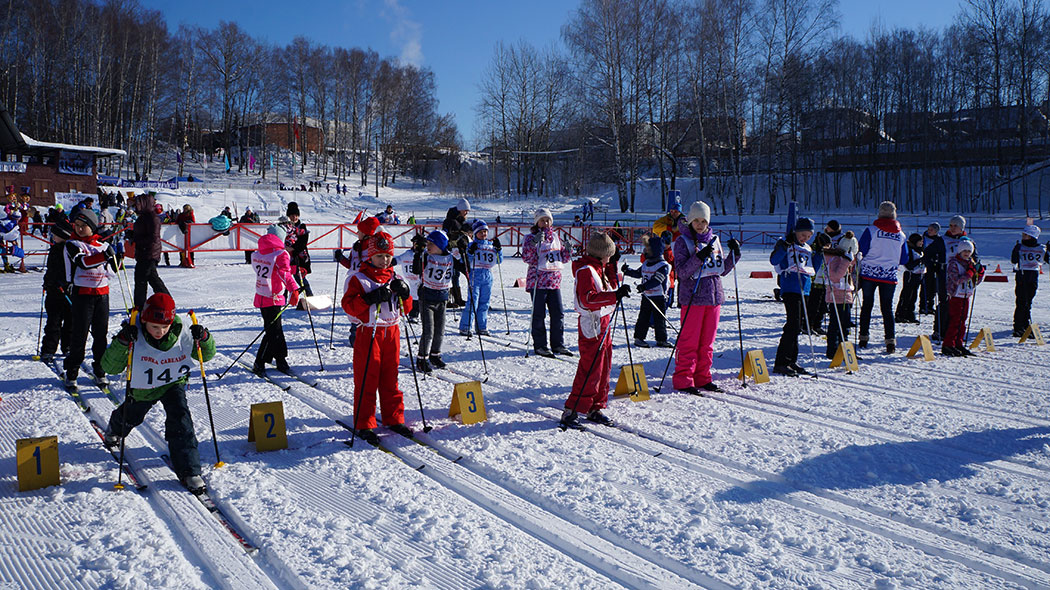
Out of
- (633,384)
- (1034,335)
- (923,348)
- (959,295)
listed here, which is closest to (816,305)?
(923,348)

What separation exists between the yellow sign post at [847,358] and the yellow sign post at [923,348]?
1.14 metres

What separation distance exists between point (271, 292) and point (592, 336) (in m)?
3.46

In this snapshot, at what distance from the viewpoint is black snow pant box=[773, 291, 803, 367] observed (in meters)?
6.72

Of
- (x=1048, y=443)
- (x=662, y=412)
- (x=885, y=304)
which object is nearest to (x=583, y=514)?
(x=662, y=412)

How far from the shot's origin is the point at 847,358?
22.5ft

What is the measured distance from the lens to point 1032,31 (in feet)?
108

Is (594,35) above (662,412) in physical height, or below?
above

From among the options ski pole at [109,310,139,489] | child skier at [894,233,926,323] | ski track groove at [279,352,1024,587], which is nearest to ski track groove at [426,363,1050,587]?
ski track groove at [279,352,1024,587]

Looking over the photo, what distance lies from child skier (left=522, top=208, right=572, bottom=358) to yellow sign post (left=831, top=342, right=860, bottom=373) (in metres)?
2.91

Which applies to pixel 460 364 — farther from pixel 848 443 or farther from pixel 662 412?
pixel 848 443

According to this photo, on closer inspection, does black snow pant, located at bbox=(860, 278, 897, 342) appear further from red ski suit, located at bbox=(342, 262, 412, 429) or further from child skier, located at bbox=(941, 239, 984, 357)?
red ski suit, located at bbox=(342, 262, 412, 429)

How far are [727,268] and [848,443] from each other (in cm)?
194

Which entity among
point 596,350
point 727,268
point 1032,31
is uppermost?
point 1032,31

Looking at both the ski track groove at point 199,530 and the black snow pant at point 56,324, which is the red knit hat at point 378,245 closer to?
the ski track groove at point 199,530
